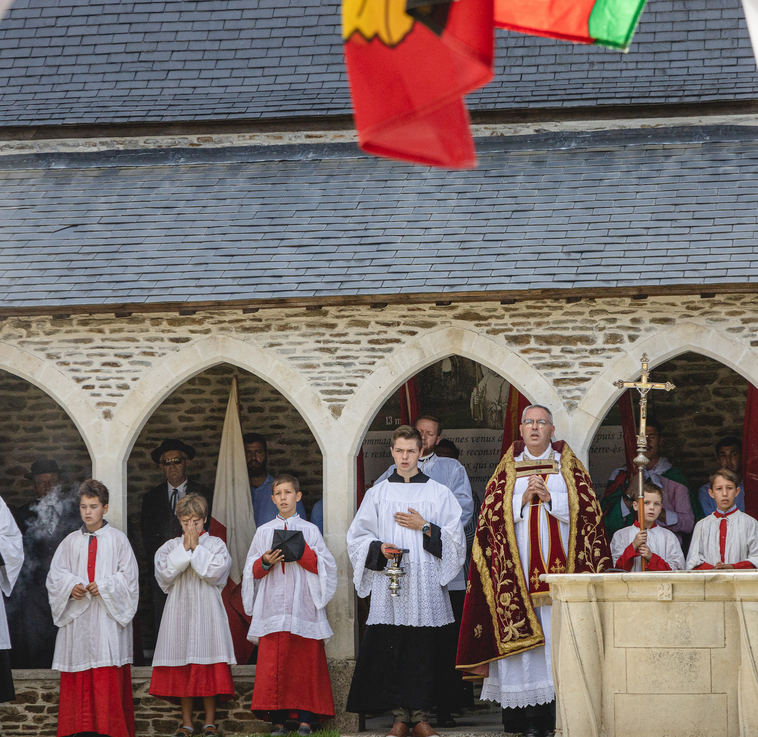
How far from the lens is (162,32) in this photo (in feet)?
39.4

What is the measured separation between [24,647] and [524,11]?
6.71 metres

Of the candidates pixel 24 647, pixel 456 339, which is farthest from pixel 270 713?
pixel 456 339

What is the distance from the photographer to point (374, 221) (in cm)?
975

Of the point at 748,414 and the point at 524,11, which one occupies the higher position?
the point at 524,11

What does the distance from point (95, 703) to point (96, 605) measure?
62 centimetres

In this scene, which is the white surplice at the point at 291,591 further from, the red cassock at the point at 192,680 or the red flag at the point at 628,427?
the red flag at the point at 628,427

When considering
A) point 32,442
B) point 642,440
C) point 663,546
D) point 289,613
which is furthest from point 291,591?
point 32,442

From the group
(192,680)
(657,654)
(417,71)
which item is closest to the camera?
(417,71)

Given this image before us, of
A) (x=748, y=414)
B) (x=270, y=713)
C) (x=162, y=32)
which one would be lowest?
(x=270, y=713)

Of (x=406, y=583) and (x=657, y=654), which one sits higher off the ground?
(x=406, y=583)

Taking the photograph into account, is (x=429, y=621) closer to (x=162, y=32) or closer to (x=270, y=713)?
(x=270, y=713)

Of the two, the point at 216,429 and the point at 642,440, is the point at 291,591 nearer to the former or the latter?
the point at 642,440

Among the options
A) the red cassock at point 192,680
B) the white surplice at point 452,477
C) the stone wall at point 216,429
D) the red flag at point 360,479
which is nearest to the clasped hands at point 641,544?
the white surplice at point 452,477

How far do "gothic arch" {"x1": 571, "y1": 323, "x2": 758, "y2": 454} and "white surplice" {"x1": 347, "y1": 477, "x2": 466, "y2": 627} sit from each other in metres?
1.15
